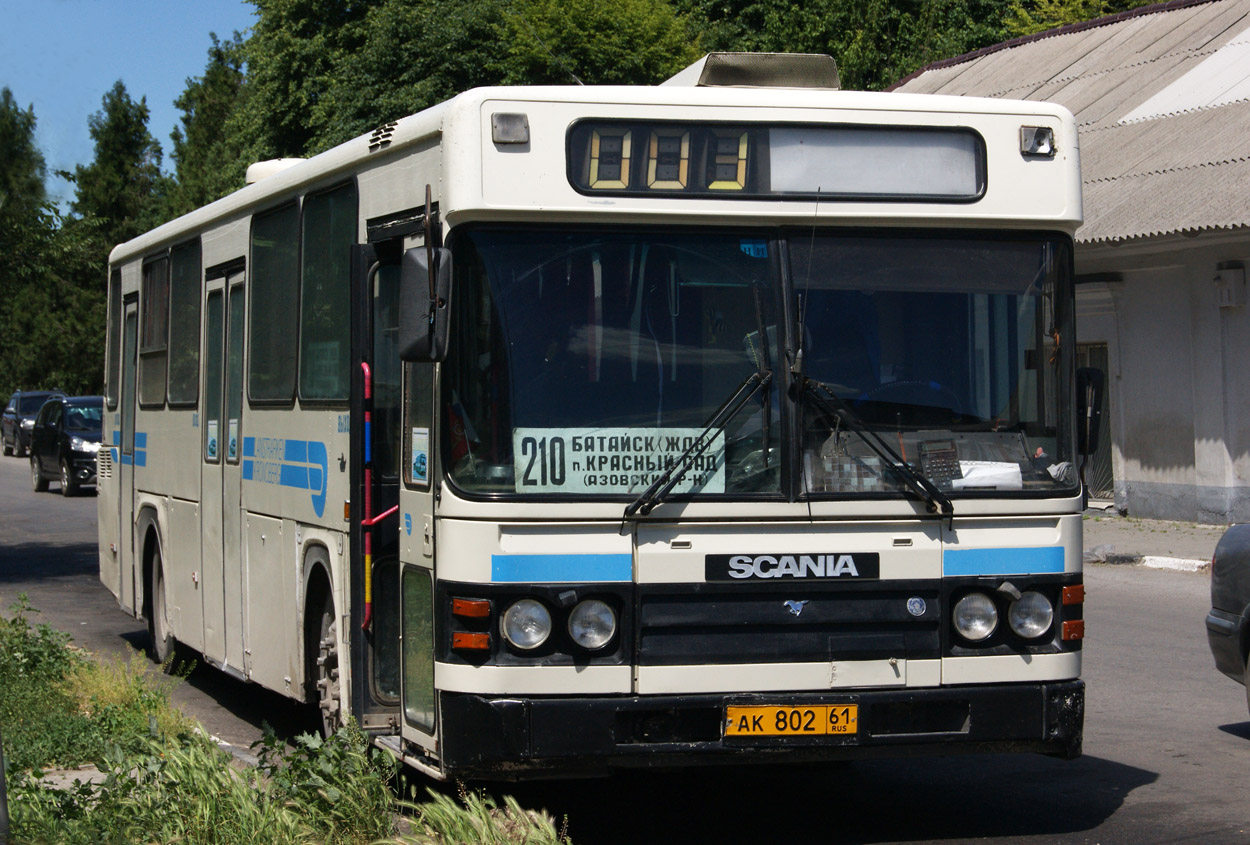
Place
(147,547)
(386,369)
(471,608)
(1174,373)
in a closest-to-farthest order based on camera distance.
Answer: (471,608) < (386,369) < (147,547) < (1174,373)

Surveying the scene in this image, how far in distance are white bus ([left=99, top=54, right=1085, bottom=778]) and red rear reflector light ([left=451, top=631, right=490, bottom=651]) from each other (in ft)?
0.10

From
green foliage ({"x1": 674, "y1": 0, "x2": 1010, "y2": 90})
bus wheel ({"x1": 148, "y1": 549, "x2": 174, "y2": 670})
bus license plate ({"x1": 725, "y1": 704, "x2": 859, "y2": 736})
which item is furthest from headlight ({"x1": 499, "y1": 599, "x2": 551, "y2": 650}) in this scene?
green foliage ({"x1": 674, "y1": 0, "x2": 1010, "y2": 90})

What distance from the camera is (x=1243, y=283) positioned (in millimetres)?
20391

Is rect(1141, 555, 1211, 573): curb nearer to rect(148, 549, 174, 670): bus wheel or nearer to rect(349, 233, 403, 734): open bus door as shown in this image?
rect(148, 549, 174, 670): bus wheel

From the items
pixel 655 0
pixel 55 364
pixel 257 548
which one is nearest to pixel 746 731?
pixel 257 548

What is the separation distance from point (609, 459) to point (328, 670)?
8.32ft

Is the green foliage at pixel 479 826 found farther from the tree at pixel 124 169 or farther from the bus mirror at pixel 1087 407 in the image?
the tree at pixel 124 169

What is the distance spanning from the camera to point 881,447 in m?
6.07

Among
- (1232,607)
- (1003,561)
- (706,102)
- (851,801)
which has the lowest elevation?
(851,801)

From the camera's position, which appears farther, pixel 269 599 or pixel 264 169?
pixel 264 169

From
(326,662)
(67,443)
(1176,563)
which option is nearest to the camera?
(326,662)

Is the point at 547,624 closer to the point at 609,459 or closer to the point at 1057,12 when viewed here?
the point at 609,459

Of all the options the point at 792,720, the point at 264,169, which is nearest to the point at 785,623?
the point at 792,720

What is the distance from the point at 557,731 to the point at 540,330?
57.0 inches
